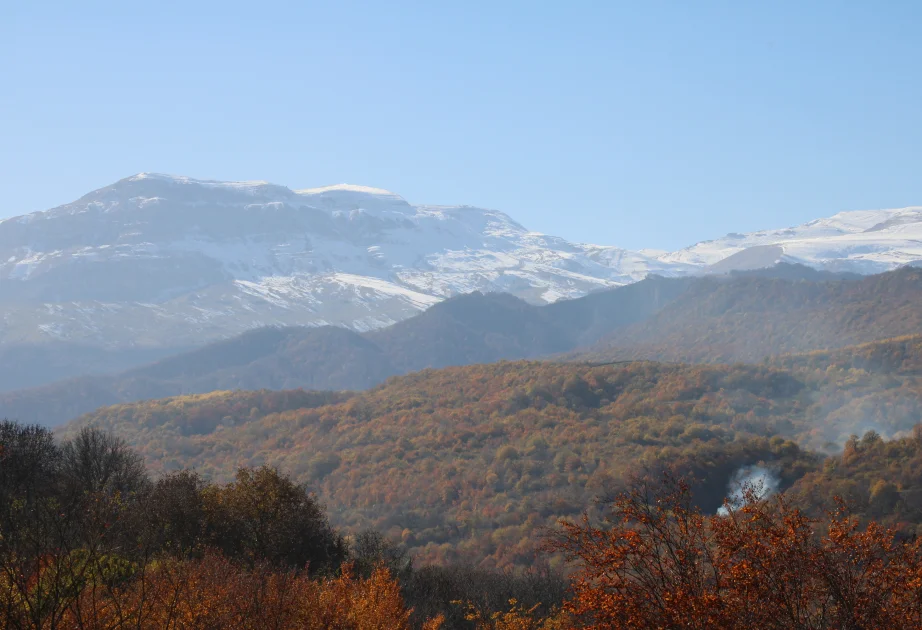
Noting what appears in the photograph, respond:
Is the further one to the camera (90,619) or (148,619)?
(148,619)

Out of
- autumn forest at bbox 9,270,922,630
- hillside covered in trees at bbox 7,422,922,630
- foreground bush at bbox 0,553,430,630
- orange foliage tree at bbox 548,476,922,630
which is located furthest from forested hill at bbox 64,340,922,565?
orange foliage tree at bbox 548,476,922,630

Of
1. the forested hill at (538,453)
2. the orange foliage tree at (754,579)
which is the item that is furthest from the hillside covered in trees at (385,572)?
the forested hill at (538,453)

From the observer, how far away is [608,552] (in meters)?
16.2

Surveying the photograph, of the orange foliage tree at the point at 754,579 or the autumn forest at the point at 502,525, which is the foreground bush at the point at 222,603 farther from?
the orange foliage tree at the point at 754,579

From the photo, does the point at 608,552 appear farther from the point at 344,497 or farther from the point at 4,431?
the point at 344,497

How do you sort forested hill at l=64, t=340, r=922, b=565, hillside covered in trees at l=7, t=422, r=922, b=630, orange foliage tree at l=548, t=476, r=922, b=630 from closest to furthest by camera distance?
orange foliage tree at l=548, t=476, r=922, b=630 < hillside covered in trees at l=7, t=422, r=922, b=630 < forested hill at l=64, t=340, r=922, b=565

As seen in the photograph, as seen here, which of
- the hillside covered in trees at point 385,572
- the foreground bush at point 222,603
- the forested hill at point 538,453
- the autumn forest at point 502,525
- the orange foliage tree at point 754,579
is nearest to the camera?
the orange foliage tree at point 754,579

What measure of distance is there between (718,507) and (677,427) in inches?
2080

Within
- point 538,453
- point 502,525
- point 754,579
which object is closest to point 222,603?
point 754,579

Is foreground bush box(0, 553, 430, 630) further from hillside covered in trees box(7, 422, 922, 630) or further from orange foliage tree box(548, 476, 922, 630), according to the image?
orange foliage tree box(548, 476, 922, 630)

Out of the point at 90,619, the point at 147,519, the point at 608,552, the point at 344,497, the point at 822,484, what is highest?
the point at 608,552

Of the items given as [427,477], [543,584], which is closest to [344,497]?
[427,477]

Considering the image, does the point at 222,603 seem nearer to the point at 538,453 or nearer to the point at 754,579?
the point at 754,579

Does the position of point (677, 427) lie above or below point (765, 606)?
below
